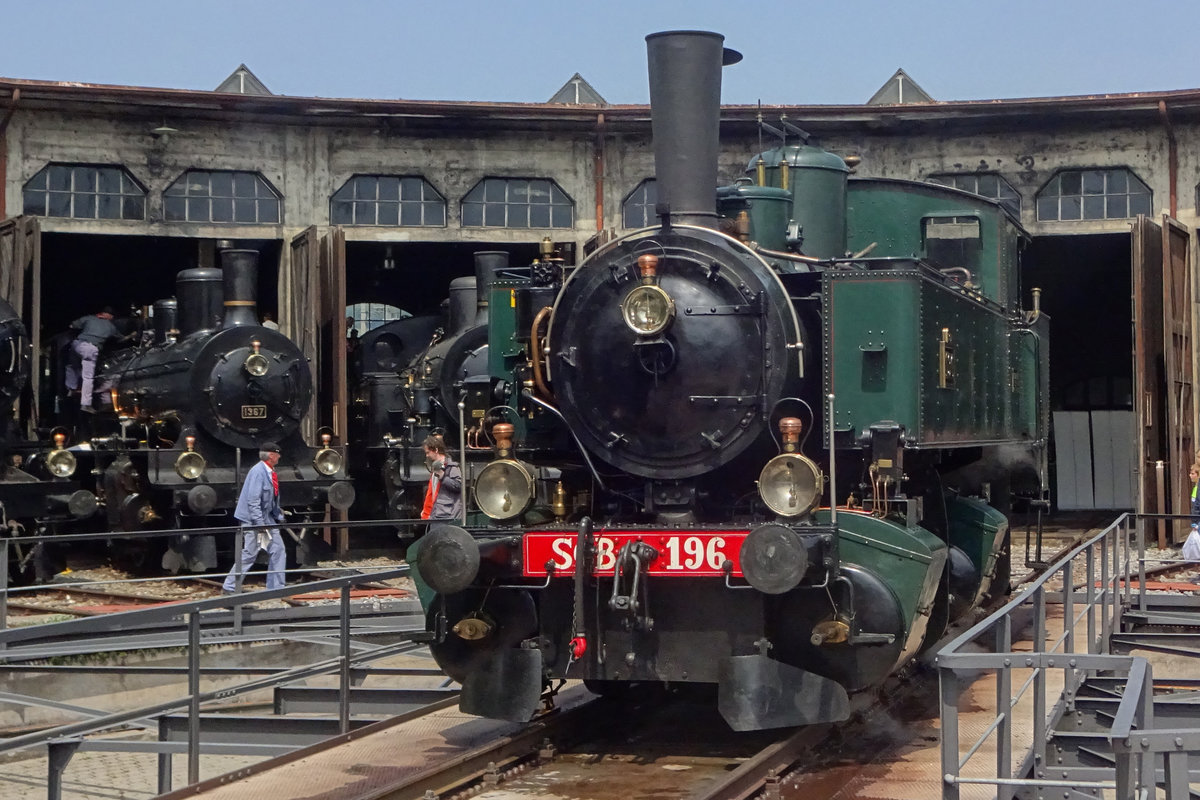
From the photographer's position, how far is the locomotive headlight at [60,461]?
16.1m

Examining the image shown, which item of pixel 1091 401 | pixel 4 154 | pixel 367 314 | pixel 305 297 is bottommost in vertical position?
pixel 1091 401

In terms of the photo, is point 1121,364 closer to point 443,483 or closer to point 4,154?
point 443,483

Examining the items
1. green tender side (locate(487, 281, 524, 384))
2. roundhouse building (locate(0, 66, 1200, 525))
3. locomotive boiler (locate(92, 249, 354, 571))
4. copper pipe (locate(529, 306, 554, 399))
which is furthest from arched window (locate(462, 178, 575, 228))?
copper pipe (locate(529, 306, 554, 399))

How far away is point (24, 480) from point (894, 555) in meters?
11.1

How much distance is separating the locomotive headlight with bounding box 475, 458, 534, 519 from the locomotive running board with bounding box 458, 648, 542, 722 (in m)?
0.71

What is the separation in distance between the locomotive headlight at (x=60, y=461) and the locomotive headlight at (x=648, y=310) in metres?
10.6

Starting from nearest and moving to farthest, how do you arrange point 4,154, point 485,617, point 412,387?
point 485,617
point 412,387
point 4,154

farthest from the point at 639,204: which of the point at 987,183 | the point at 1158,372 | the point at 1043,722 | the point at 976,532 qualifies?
the point at 1043,722

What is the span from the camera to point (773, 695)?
270 inches

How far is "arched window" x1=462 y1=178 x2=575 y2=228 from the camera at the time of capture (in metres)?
21.8

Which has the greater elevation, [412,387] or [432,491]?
[412,387]

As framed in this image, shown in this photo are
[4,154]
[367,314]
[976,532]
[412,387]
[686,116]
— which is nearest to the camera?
[686,116]

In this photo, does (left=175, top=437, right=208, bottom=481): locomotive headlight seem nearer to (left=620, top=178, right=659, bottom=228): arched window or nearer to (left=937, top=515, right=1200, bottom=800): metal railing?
(left=620, top=178, right=659, bottom=228): arched window

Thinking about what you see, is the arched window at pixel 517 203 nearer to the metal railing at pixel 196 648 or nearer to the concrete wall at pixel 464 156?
the concrete wall at pixel 464 156
